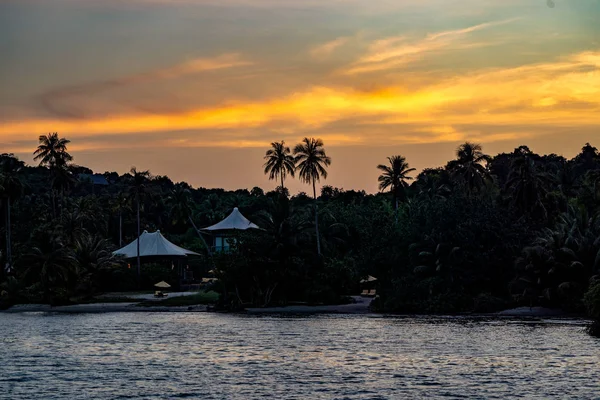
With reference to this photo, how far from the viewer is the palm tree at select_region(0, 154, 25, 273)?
96.4m

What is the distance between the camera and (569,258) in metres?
69.2

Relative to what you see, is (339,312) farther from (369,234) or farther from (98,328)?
(98,328)

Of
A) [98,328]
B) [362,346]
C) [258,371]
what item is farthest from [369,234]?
[258,371]

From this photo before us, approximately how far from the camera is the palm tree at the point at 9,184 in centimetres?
9644

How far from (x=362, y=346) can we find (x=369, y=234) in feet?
123

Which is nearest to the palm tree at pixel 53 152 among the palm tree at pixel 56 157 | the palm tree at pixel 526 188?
the palm tree at pixel 56 157

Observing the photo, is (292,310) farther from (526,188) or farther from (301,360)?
(301,360)

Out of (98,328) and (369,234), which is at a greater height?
(369,234)

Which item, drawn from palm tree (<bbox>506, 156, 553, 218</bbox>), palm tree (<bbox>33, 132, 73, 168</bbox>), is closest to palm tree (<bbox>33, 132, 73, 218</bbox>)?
palm tree (<bbox>33, 132, 73, 168</bbox>)

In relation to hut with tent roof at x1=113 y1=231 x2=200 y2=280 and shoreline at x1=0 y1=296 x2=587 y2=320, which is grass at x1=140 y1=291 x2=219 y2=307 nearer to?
shoreline at x1=0 y1=296 x2=587 y2=320

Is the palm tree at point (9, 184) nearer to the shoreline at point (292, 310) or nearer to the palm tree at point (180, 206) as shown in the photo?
the shoreline at point (292, 310)

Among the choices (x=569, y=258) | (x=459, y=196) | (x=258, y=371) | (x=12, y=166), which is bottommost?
(x=258, y=371)

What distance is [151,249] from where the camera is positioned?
109 m

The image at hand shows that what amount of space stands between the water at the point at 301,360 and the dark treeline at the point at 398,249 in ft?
27.5
